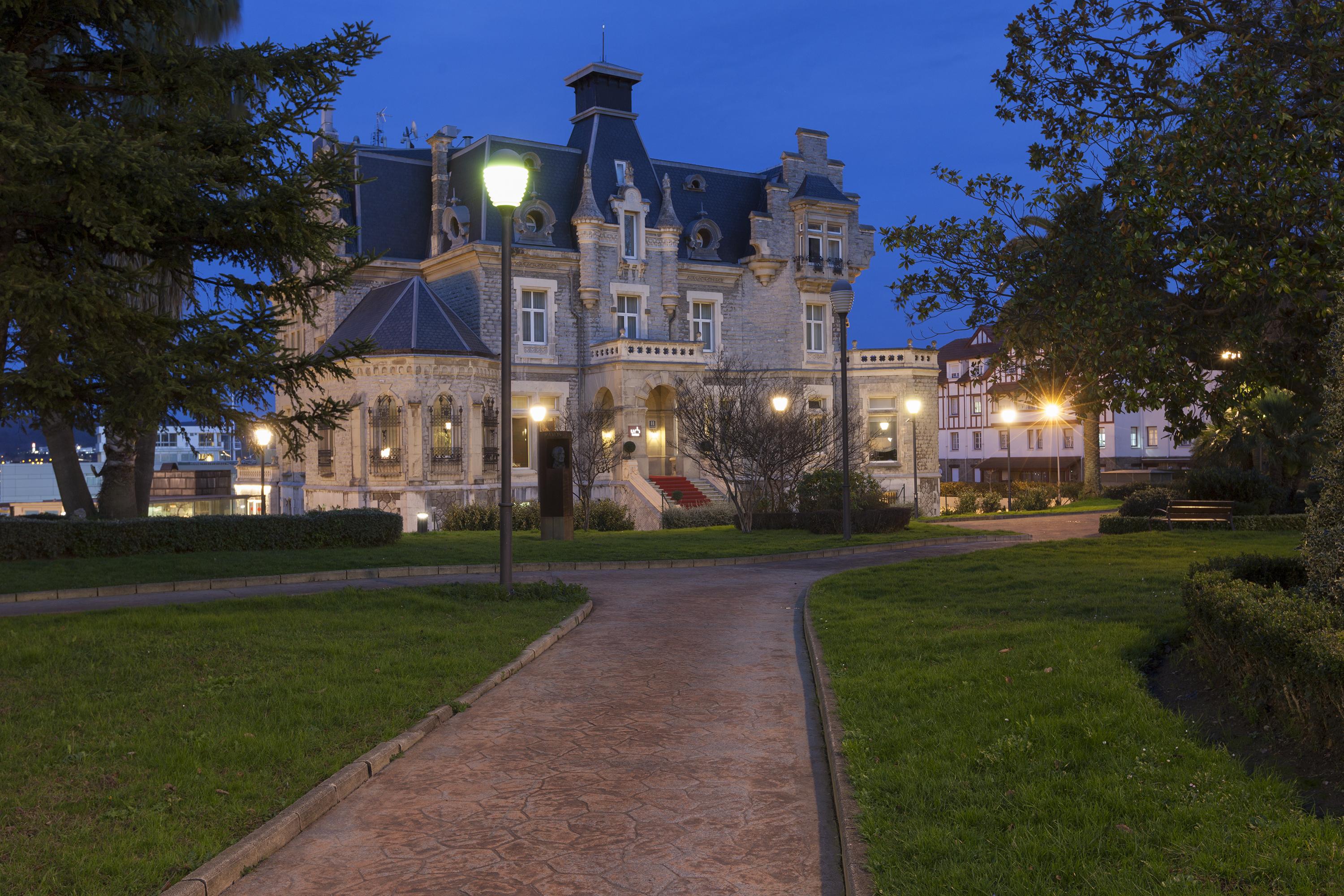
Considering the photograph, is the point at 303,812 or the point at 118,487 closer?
the point at 303,812

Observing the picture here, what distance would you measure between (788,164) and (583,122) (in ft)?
30.9

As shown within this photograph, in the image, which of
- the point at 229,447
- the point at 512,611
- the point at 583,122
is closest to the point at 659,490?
the point at 583,122

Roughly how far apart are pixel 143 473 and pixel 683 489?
760 inches

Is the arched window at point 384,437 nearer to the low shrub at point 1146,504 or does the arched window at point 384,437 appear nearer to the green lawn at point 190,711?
the low shrub at point 1146,504

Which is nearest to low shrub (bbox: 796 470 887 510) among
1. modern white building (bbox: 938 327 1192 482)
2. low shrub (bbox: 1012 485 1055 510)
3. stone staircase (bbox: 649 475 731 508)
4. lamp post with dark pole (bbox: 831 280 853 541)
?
lamp post with dark pole (bbox: 831 280 853 541)

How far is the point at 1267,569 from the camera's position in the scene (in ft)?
34.1

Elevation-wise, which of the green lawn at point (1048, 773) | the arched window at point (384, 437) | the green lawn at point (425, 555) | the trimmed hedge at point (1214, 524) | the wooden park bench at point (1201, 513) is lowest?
the green lawn at point (1048, 773)

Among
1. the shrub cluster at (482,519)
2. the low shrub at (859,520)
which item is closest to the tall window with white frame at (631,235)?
the shrub cluster at (482,519)

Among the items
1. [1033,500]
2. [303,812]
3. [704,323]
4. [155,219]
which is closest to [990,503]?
[1033,500]

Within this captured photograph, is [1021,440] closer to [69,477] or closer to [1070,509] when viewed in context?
[1070,509]

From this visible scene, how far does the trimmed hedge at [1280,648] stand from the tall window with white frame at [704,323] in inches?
1476

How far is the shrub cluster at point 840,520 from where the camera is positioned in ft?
92.6

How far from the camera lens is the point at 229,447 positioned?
338 ft

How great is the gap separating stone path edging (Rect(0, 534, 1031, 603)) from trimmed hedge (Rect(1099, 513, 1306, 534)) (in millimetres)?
2605
